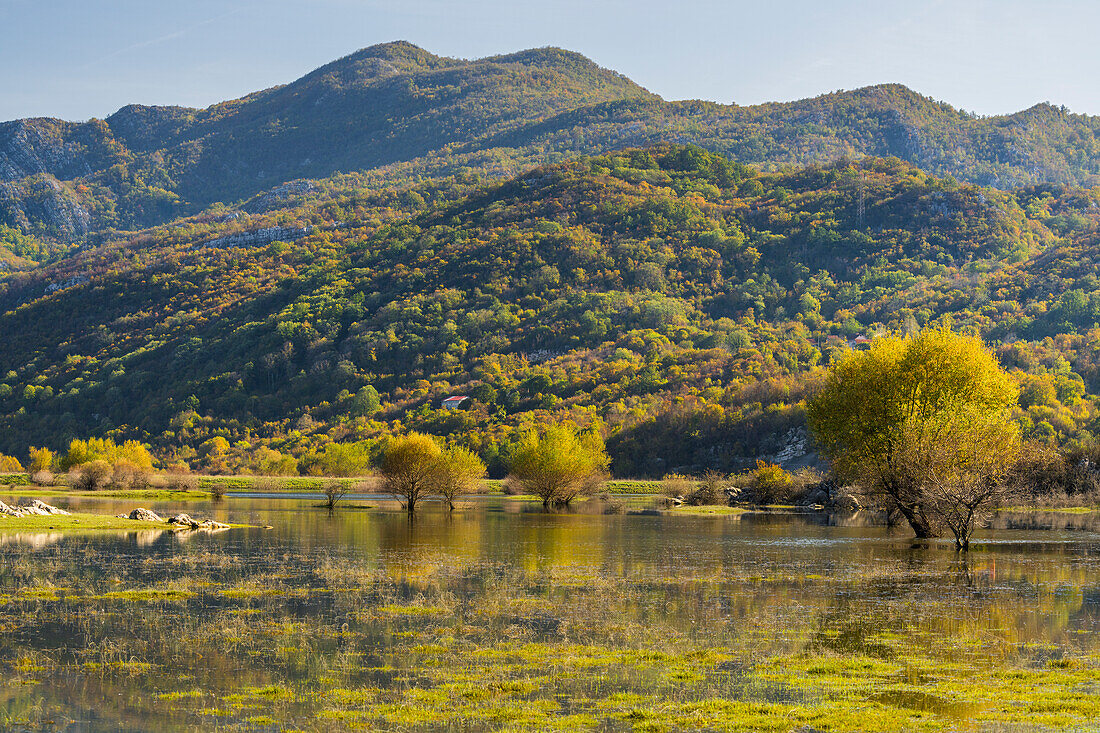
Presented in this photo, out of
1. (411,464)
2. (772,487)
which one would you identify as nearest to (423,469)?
(411,464)

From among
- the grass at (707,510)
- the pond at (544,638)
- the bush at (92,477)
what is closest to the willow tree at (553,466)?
the grass at (707,510)

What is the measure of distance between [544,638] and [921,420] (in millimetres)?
32049

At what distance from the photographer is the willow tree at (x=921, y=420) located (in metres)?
44.0

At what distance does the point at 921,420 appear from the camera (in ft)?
161

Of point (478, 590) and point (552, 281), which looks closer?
point (478, 590)

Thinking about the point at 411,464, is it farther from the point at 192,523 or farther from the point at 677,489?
the point at 677,489

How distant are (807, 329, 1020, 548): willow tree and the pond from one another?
3.81 metres

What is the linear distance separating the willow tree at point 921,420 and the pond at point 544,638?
150 inches

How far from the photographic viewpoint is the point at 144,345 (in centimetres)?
19238

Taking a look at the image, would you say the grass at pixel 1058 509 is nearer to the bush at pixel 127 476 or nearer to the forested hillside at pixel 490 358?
the forested hillside at pixel 490 358

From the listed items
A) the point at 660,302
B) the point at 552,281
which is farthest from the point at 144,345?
the point at 660,302

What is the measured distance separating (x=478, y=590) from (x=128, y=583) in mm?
9839

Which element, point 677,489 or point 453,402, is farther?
point 453,402

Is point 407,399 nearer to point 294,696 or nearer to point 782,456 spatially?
point 782,456
